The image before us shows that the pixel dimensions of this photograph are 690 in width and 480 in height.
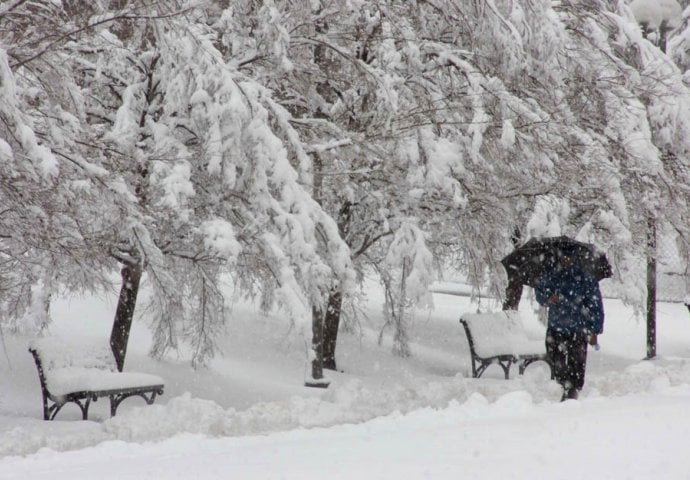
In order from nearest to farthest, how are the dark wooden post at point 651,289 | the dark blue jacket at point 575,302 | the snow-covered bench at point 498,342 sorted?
the dark blue jacket at point 575,302 → the snow-covered bench at point 498,342 → the dark wooden post at point 651,289

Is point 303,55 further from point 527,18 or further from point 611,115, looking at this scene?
point 611,115

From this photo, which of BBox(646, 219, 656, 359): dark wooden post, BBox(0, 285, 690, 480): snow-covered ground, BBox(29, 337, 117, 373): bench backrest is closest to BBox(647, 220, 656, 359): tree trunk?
BBox(646, 219, 656, 359): dark wooden post

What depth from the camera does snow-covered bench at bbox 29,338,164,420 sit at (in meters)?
8.09

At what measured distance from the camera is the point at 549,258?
7.71 metres

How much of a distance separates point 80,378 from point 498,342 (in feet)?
21.4

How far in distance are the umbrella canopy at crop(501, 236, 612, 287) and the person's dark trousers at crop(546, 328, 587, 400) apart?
1.89 feet

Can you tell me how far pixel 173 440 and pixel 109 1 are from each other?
5062 mm

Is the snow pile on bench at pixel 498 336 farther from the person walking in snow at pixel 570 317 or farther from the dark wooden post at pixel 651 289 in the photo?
the person walking in snow at pixel 570 317

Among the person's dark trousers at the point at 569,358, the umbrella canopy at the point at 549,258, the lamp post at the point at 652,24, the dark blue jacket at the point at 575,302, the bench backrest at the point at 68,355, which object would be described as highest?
the lamp post at the point at 652,24

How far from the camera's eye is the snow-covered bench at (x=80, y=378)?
26.5 ft

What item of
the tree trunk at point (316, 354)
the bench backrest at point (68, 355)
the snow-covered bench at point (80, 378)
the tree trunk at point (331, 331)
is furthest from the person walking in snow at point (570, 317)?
the tree trunk at point (331, 331)

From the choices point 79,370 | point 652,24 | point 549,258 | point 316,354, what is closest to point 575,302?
point 549,258

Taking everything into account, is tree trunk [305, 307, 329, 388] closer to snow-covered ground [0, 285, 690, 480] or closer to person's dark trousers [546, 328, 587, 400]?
snow-covered ground [0, 285, 690, 480]

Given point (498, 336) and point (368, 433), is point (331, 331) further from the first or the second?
point (368, 433)
